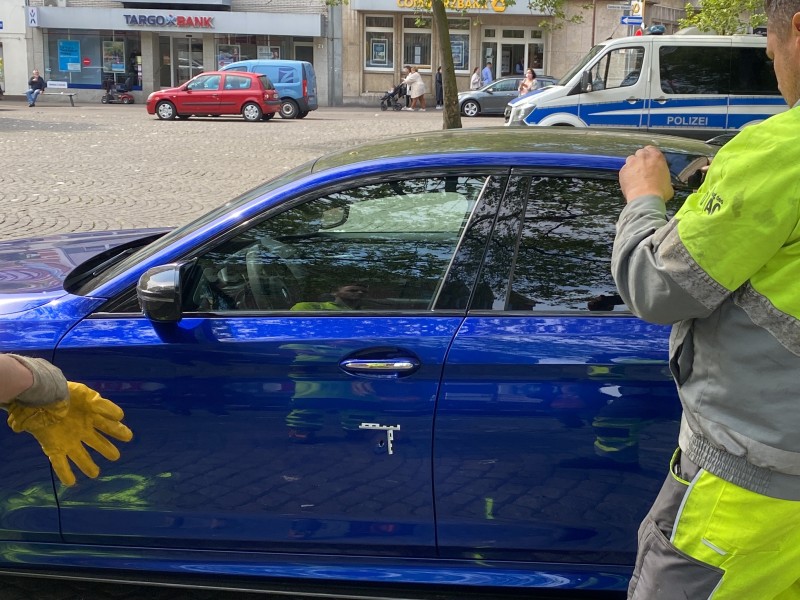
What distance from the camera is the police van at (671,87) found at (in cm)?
1658

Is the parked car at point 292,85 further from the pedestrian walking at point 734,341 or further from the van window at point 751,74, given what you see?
the pedestrian walking at point 734,341

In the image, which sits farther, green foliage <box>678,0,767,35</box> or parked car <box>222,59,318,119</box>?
parked car <box>222,59,318,119</box>

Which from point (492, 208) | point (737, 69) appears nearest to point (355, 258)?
point (492, 208)

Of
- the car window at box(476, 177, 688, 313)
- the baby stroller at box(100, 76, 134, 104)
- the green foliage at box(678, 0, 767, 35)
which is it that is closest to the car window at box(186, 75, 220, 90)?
the baby stroller at box(100, 76, 134, 104)

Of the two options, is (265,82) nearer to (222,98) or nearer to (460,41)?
(222,98)

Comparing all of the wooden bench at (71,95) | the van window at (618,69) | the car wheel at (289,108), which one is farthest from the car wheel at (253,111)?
the van window at (618,69)

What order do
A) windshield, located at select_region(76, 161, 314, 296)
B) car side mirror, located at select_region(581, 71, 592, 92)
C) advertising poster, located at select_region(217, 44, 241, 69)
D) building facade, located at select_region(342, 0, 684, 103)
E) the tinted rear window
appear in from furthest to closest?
advertising poster, located at select_region(217, 44, 241, 69), building facade, located at select_region(342, 0, 684, 103), car side mirror, located at select_region(581, 71, 592, 92), the tinted rear window, windshield, located at select_region(76, 161, 314, 296)

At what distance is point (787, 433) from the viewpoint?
5.62 feet

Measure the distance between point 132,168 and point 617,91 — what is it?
332 inches

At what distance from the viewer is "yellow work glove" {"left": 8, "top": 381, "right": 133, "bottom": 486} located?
243 centimetres

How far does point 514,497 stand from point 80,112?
104 ft

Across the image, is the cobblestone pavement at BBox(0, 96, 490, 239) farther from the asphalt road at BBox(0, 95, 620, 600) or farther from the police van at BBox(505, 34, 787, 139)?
the police van at BBox(505, 34, 787, 139)

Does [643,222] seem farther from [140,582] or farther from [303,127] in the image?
[303,127]

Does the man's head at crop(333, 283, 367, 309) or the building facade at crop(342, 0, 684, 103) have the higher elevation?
the building facade at crop(342, 0, 684, 103)
